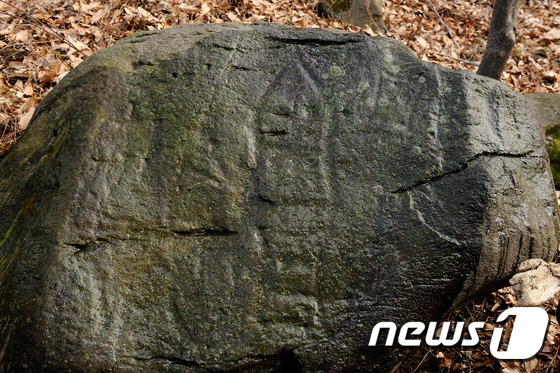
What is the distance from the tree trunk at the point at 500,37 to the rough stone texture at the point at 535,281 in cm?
225

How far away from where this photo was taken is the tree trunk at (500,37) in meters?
3.76

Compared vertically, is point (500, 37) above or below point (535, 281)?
above

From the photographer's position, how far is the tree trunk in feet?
12.3

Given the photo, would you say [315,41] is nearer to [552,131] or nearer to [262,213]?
[262,213]

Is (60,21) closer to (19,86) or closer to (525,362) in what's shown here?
(19,86)

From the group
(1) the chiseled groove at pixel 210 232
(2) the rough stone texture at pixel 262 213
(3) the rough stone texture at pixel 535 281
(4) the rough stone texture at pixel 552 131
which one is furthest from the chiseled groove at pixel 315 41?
(4) the rough stone texture at pixel 552 131

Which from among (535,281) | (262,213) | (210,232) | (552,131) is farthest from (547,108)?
(210,232)

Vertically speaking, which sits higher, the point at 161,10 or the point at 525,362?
the point at 161,10

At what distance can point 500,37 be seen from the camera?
3861 millimetres

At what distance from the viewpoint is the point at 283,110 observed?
2.27 metres

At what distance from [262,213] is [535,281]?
1370 millimetres

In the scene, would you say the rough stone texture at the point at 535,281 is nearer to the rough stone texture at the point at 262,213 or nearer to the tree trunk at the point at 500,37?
the rough stone texture at the point at 262,213

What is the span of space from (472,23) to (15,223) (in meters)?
6.17

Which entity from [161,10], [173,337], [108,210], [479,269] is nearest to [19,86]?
[161,10]
